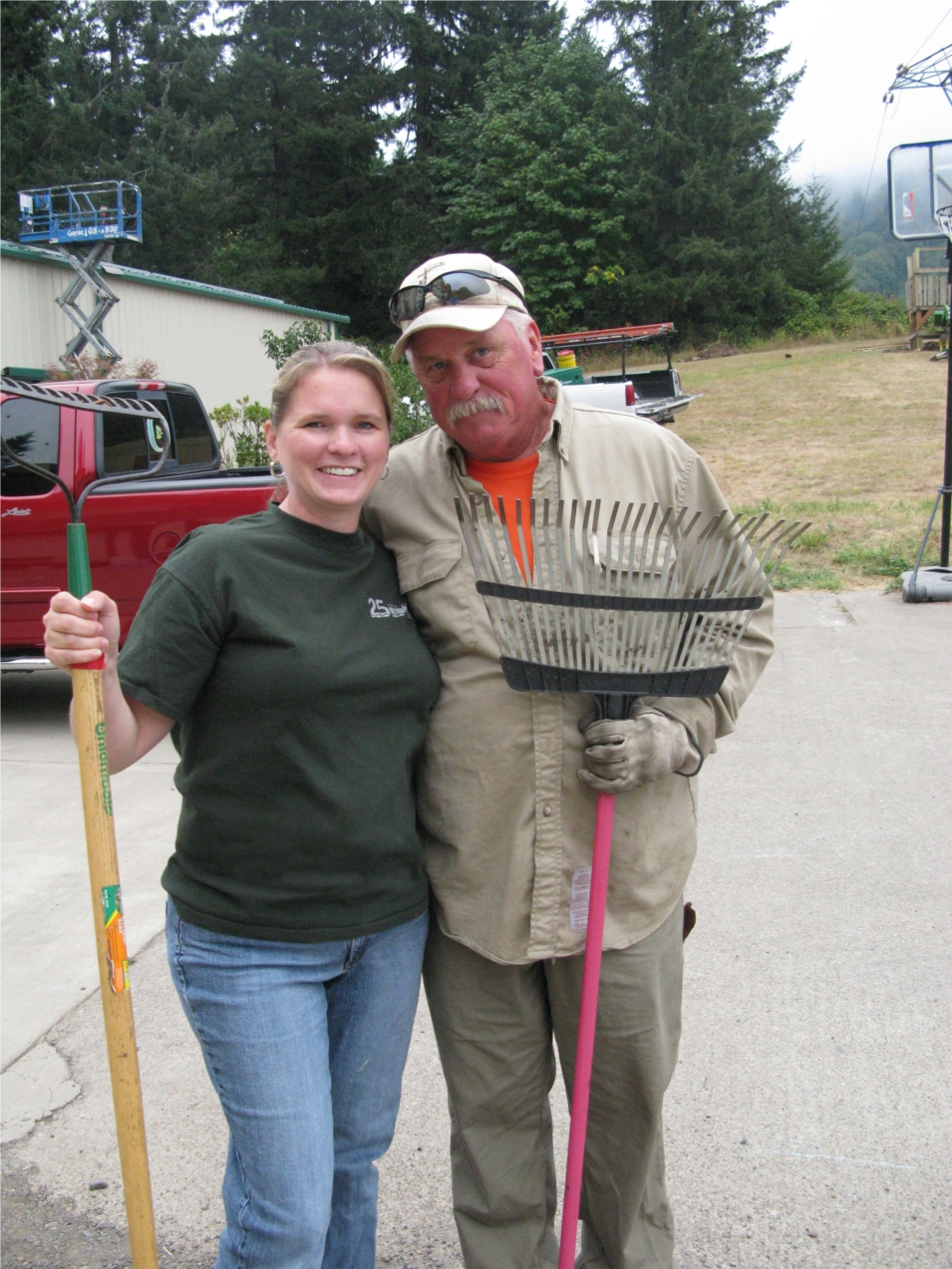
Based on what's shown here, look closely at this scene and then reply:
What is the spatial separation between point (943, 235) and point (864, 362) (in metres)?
15.8

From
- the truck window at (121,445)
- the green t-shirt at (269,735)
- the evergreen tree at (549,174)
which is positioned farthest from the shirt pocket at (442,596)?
the evergreen tree at (549,174)

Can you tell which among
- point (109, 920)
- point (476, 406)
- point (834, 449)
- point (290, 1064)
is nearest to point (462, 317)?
point (476, 406)

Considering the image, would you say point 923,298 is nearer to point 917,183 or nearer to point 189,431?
point 917,183

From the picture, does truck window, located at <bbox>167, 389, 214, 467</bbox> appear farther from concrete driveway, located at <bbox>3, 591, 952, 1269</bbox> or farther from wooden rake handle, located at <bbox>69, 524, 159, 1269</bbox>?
wooden rake handle, located at <bbox>69, 524, 159, 1269</bbox>

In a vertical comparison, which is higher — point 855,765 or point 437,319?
point 437,319

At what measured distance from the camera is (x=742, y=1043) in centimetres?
296

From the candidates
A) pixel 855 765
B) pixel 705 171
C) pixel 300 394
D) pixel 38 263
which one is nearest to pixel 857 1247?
pixel 300 394

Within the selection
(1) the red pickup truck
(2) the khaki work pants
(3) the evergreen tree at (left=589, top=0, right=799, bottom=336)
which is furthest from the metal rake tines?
(3) the evergreen tree at (left=589, top=0, right=799, bottom=336)

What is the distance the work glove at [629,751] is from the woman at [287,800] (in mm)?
308

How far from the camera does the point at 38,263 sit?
14961mm

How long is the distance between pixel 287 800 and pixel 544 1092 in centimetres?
87

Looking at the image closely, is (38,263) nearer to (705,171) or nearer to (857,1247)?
(857,1247)

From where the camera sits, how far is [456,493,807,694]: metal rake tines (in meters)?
1.75

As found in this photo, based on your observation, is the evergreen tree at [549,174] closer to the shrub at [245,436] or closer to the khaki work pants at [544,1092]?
the shrub at [245,436]
